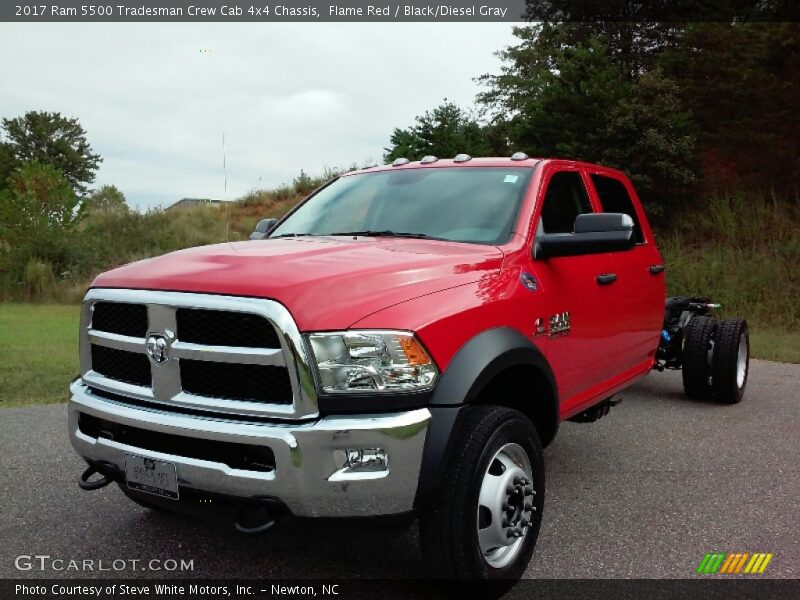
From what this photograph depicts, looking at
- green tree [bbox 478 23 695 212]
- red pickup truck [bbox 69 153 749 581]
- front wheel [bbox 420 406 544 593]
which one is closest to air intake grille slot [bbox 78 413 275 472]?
red pickup truck [bbox 69 153 749 581]

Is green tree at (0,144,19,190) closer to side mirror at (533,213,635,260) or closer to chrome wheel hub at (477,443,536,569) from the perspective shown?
side mirror at (533,213,635,260)

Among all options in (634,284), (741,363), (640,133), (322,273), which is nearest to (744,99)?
(640,133)

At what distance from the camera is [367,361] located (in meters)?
2.69

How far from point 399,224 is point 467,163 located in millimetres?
703

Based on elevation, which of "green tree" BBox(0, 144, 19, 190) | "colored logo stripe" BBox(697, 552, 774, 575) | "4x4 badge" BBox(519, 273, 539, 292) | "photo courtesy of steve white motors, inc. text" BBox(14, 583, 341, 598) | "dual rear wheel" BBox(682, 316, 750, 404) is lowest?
"colored logo stripe" BBox(697, 552, 774, 575)

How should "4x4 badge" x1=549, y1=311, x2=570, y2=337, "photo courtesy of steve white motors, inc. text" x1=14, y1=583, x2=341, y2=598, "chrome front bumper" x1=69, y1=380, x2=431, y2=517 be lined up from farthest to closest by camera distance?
"4x4 badge" x1=549, y1=311, x2=570, y2=337, "photo courtesy of steve white motors, inc. text" x1=14, y1=583, x2=341, y2=598, "chrome front bumper" x1=69, y1=380, x2=431, y2=517

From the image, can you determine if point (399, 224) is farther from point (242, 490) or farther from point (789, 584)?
point (789, 584)

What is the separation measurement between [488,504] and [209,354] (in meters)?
1.27

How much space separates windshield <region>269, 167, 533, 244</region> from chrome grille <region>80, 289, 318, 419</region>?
57.3 inches

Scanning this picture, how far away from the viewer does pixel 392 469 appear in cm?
265

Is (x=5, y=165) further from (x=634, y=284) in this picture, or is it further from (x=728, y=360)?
(x=634, y=284)

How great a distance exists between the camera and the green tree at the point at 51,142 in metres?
76.0

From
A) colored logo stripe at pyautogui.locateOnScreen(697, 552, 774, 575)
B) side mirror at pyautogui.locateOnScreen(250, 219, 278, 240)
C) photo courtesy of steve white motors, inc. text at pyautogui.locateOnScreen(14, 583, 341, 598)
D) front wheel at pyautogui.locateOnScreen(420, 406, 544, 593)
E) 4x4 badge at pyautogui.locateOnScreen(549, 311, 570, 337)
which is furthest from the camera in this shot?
side mirror at pyautogui.locateOnScreen(250, 219, 278, 240)

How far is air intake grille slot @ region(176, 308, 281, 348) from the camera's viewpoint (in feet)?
8.85
